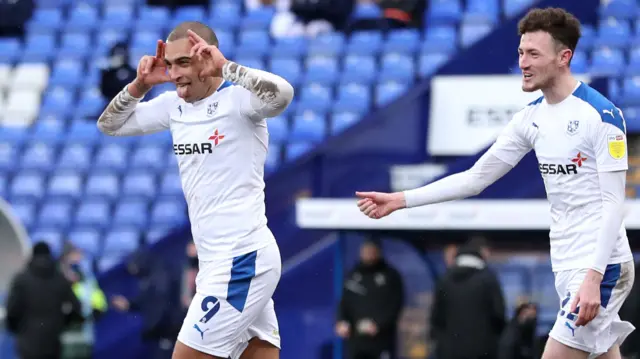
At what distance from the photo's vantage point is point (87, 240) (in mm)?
17859

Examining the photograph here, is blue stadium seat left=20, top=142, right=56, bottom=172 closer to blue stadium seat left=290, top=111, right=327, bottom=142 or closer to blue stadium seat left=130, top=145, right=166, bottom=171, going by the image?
blue stadium seat left=130, top=145, right=166, bottom=171

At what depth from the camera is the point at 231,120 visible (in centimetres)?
665

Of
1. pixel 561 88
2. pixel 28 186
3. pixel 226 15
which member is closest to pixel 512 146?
pixel 561 88

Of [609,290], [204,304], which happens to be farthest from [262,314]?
[609,290]

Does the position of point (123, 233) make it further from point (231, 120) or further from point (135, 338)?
point (231, 120)

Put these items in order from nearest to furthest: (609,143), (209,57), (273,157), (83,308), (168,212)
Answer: (609,143) < (209,57) < (83,308) < (273,157) < (168,212)

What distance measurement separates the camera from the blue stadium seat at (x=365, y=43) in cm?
1881

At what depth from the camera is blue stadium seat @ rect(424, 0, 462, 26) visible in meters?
19.1

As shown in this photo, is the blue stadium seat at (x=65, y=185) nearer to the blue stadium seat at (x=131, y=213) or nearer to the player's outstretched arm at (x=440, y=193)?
the blue stadium seat at (x=131, y=213)

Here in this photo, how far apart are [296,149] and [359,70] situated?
1.72 metres

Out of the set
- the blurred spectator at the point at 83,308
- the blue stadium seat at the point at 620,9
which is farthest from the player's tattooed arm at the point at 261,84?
the blue stadium seat at the point at 620,9

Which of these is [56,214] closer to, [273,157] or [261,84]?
[273,157]

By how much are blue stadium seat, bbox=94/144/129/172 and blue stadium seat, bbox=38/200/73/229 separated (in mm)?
753

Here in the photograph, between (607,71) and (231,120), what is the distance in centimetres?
1114
